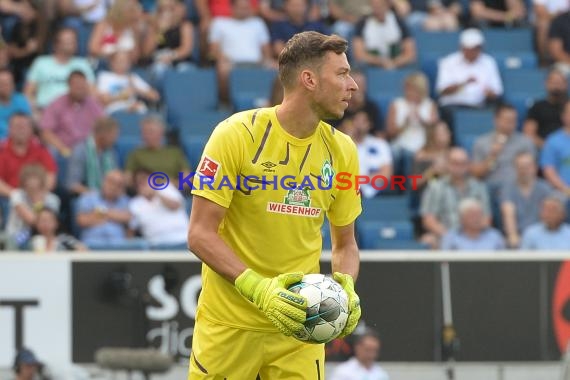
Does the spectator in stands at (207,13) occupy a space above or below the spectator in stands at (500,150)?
above

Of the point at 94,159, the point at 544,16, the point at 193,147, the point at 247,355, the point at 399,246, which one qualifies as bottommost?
the point at 247,355

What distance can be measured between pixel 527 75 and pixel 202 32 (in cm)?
370

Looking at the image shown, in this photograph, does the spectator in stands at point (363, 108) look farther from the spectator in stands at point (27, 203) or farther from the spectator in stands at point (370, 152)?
the spectator in stands at point (27, 203)

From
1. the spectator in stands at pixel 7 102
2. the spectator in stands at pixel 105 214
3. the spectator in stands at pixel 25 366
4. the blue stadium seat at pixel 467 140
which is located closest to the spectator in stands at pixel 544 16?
the blue stadium seat at pixel 467 140

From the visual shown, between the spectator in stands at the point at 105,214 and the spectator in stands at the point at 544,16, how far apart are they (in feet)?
20.1

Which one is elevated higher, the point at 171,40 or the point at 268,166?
the point at 171,40

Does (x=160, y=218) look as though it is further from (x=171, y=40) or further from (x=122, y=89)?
(x=171, y=40)

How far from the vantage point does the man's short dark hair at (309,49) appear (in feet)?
20.6

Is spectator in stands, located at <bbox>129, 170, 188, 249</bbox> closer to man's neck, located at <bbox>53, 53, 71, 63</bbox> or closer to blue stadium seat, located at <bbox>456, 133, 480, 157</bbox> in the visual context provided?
man's neck, located at <bbox>53, 53, 71, 63</bbox>

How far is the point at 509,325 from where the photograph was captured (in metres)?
11.7

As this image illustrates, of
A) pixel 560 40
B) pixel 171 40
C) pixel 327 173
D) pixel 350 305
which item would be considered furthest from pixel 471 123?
pixel 350 305

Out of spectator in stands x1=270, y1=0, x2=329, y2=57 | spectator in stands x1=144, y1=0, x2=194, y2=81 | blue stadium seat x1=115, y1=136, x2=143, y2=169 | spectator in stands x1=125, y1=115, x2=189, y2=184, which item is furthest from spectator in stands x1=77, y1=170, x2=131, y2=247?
spectator in stands x1=270, y1=0, x2=329, y2=57

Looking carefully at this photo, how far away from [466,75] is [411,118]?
47.0 inches

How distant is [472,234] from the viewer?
12.4m
